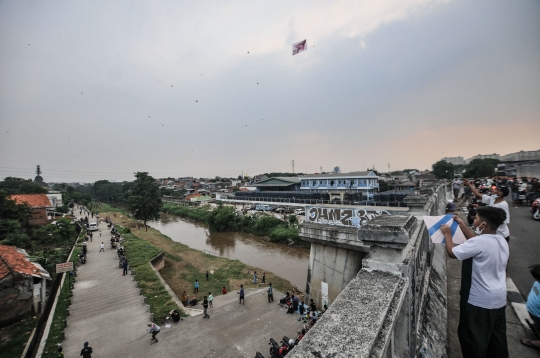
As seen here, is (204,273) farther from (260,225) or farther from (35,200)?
(35,200)

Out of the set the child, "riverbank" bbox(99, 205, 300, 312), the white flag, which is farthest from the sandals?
"riverbank" bbox(99, 205, 300, 312)

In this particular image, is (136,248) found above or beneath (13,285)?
beneath

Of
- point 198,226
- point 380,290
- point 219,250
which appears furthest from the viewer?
point 198,226

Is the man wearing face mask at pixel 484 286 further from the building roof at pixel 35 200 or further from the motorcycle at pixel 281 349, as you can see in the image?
the building roof at pixel 35 200

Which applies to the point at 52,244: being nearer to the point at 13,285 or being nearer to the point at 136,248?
the point at 136,248

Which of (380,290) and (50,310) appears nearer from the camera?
(380,290)

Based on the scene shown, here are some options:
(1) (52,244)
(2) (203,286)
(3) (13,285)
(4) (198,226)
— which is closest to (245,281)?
(2) (203,286)

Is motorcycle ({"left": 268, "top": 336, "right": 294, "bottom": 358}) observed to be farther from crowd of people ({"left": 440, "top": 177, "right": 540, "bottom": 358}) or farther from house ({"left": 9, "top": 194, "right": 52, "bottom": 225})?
house ({"left": 9, "top": 194, "right": 52, "bottom": 225})

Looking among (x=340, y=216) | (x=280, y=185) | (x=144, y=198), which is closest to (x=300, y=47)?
(x=340, y=216)
